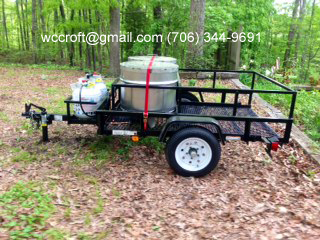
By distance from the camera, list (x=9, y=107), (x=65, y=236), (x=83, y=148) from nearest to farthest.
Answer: (x=65, y=236), (x=83, y=148), (x=9, y=107)

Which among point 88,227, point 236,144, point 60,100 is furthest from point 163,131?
point 60,100

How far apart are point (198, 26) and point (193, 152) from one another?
7.91 metres

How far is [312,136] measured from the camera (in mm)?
5684

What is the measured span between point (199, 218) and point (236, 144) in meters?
2.31

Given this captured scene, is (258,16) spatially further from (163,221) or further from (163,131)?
(163,221)

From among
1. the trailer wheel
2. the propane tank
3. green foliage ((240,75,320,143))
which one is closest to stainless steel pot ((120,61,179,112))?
the propane tank

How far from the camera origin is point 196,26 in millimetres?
10734

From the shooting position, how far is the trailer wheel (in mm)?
3764

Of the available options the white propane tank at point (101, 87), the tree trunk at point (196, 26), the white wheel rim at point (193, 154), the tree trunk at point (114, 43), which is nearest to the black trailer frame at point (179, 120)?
the white propane tank at point (101, 87)

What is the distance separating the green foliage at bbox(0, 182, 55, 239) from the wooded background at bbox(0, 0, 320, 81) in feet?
26.0

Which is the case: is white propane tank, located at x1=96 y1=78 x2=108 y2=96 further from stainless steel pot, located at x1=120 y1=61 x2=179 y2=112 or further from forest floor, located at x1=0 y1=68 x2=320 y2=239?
forest floor, located at x1=0 y1=68 x2=320 y2=239

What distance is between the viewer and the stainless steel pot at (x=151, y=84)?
3.98m

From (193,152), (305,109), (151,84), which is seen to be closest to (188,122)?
(193,152)

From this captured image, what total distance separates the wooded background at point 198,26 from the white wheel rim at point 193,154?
6.93m
